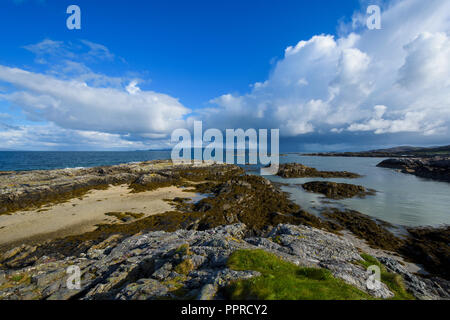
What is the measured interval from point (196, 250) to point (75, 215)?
25.1 metres

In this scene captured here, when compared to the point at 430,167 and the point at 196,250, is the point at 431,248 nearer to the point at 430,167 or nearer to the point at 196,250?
the point at 196,250

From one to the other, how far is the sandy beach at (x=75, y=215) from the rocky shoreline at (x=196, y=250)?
4.77 feet

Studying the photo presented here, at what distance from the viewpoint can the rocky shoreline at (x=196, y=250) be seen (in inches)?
277

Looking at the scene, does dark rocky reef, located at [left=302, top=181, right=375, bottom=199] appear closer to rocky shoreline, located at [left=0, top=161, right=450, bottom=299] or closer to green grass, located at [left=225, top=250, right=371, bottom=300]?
rocky shoreline, located at [left=0, top=161, right=450, bottom=299]

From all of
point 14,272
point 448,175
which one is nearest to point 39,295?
point 14,272

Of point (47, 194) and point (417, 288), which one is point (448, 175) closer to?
point (417, 288)

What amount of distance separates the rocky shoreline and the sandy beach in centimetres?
145

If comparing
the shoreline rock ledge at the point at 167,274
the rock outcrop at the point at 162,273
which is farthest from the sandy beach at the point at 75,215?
the shoreline rock ledge at the point at 167,274

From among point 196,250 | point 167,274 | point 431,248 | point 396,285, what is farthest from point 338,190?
point 167,274

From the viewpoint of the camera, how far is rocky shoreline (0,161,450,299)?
7.03 m

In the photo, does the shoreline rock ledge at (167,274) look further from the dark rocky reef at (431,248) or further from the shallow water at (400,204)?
the shallow water at (400,204)
